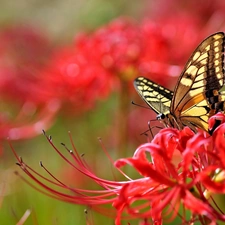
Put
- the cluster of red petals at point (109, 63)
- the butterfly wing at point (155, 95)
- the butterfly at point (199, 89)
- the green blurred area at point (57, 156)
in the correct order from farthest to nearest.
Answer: the cluster of red petals at point (109, 63) < the green blurred area at point (57, 156) < the butterfly wing at point (155, 95) < the butterfly at point (199, 89)

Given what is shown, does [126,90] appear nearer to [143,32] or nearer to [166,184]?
[143,32]

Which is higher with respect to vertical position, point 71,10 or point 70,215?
point 71,10

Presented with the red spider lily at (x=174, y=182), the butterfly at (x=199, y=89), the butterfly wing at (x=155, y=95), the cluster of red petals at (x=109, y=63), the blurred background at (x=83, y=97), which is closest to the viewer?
the red spider lily at (x=174, y=182)

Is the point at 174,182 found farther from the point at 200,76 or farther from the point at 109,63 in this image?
the point at 109,63

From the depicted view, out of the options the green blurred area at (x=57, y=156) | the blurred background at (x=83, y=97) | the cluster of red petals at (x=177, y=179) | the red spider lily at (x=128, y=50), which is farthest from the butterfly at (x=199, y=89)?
the red spider lily at (x=128, y=50)

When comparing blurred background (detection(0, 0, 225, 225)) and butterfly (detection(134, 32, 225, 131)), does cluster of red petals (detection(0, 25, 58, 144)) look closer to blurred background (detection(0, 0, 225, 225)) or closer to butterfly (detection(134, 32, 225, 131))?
blurred background (detection(0, 0, 225, 225))

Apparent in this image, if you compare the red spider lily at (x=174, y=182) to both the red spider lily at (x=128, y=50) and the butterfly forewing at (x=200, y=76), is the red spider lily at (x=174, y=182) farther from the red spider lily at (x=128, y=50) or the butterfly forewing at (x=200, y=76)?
the red spider lily at (x=128, y=50)

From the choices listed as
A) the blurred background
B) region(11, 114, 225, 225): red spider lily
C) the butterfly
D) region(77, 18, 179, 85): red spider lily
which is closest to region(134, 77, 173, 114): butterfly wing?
the butterfly

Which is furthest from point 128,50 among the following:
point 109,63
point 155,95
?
point 155,95

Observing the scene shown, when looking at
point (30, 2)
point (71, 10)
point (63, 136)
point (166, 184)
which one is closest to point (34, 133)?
point (63, 136)
